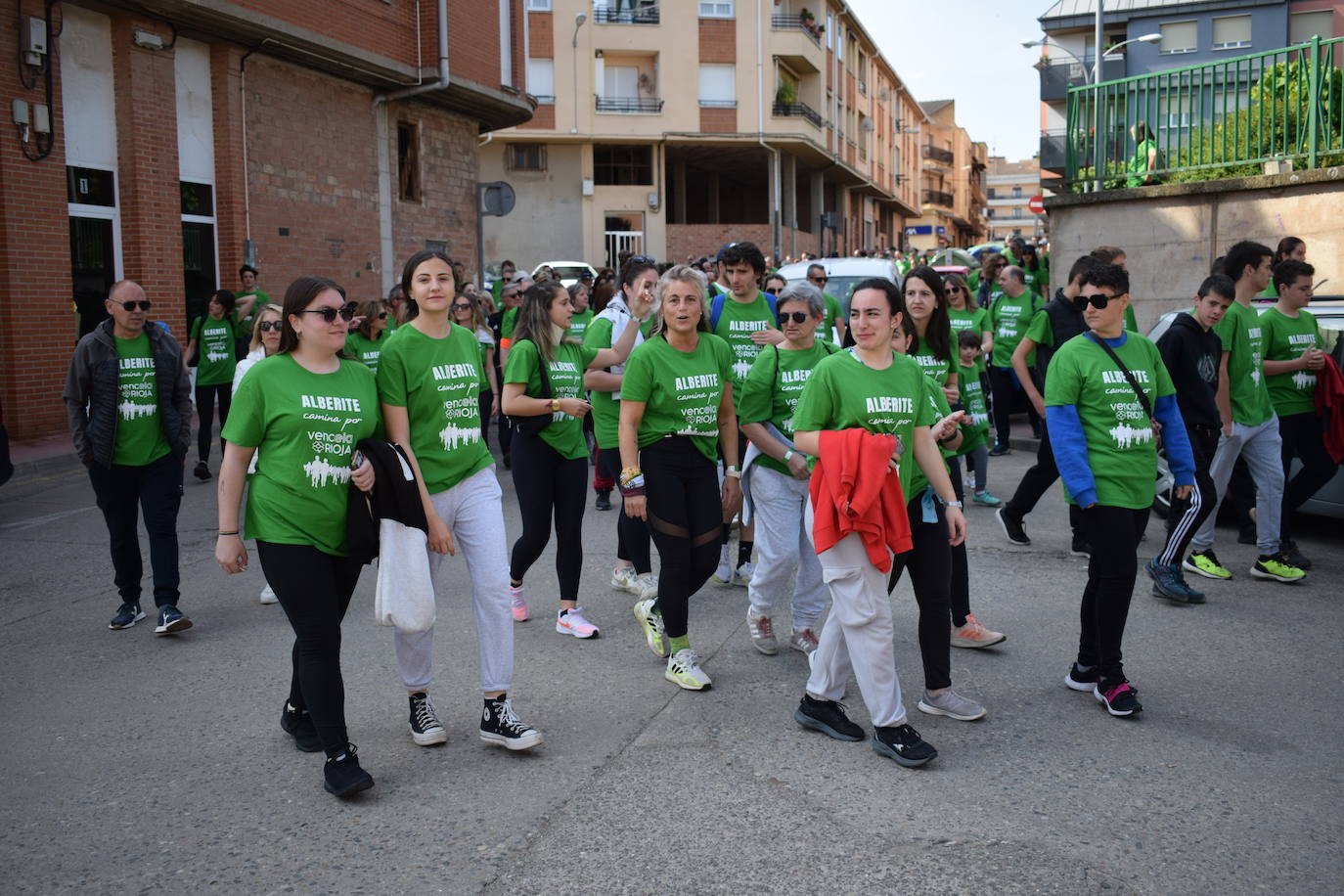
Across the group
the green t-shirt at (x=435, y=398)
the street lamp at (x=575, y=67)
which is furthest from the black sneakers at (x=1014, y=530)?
the street lamp at (x=575, y=67)

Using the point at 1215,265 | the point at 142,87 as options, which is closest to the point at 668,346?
the point at 1215,265

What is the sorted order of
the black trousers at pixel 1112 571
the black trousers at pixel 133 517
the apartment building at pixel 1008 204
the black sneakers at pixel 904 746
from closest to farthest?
the black sneakers at pixel 904 746
the black trousers at pixel 1112 571
the black trousers at pixel 133 517
the apartment building at pixel 1008 204

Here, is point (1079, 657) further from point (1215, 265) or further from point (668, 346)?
point (1215, 265)

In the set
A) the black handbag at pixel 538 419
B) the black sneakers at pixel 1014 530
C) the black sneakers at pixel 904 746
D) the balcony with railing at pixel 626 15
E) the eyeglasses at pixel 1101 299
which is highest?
the balcony with railing at pixel 626 15

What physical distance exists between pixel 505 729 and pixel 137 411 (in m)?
3.24

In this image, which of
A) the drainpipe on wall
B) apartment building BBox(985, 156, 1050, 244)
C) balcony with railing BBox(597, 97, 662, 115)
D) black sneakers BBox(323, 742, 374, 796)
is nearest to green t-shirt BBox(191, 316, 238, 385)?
black sneakers BBox(323, 742, 374, 796)

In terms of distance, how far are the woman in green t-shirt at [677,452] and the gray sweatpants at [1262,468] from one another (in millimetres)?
3421

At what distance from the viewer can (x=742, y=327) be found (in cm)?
717

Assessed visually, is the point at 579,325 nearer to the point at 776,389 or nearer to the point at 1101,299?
the point at 776,389

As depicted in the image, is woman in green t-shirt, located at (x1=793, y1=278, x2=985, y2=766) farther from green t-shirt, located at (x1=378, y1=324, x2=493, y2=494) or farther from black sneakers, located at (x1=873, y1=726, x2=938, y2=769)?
green t-shirt, located at (x1=378, y1=324, x2=493, y2=494)

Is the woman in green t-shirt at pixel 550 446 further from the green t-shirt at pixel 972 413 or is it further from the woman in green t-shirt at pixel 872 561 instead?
the green t-shirt at pixel 972 413

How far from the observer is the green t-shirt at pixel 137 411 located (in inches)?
250

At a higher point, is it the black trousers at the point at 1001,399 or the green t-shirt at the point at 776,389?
the green t-shirt at the point at 776,389

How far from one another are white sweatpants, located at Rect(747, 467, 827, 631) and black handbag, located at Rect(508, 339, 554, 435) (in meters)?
1.10
